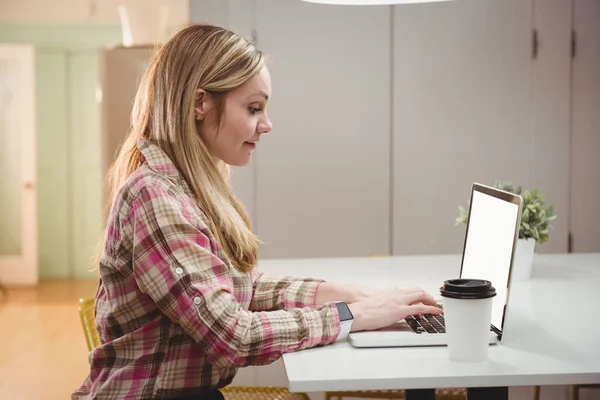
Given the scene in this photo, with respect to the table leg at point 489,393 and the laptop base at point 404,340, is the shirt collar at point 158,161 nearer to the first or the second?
the laptop base at point 404,340

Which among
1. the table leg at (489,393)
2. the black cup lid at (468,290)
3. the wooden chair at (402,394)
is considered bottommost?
the wooden chair at (402,394)

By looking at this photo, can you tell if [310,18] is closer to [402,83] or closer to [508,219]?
[402,83]

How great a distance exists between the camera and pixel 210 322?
140 centimetres

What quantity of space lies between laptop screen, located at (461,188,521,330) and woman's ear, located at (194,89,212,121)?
617mm

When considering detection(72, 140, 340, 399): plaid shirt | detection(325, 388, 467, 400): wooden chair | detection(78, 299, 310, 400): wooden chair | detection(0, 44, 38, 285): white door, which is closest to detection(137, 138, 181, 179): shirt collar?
detection(72, 140, 340, 399): plaid shirt

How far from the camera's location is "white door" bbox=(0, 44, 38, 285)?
7.18 m

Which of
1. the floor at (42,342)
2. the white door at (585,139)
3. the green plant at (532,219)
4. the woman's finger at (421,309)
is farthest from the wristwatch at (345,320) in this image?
the floor at (42,342)

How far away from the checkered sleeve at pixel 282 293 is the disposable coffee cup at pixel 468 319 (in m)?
0.48

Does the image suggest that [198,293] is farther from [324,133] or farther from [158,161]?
[324,133]

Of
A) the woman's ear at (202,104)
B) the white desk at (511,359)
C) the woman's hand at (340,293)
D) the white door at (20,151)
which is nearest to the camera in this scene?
the white desk at (511,359)

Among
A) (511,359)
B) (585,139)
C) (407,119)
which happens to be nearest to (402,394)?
(511,359)

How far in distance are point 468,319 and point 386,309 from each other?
0.22 m

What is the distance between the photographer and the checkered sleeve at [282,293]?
5.88ft

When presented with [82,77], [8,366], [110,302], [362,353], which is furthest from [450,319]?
[82,77]
